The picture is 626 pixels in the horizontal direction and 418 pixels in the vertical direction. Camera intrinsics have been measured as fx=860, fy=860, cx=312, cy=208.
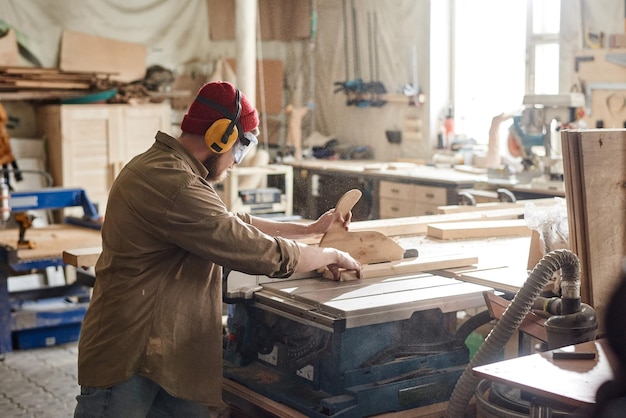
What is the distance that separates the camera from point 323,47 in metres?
7.65

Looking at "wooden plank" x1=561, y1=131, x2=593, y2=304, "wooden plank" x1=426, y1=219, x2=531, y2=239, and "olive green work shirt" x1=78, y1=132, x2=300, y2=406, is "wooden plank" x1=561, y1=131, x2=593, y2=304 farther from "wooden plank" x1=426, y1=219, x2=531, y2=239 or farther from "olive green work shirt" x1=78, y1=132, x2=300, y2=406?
"wooden plank" x1=426, y1=219, x2=531, y2=239

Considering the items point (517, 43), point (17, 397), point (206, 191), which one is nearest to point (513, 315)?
point (206, 191)

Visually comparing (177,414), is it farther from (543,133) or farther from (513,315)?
(543,133)

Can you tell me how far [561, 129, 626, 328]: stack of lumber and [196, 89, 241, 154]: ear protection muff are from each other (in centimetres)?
85

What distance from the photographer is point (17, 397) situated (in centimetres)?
403

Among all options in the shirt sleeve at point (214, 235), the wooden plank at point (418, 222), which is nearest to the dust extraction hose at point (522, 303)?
the shirt sleeve at point (214, 235)

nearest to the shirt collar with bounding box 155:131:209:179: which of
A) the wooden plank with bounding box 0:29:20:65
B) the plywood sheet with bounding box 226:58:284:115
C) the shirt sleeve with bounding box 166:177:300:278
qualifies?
the shirt sleeve with bounding box 166:177:300:278

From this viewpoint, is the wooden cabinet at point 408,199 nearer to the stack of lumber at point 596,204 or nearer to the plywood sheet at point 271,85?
the plywood sheet at point 271,85

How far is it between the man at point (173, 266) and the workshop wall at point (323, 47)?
4.75 meters

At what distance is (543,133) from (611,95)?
569 millimetres

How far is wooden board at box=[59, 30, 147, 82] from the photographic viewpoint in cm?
695

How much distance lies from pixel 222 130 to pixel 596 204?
3.25ft

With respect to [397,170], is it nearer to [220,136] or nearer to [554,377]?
[220,136]

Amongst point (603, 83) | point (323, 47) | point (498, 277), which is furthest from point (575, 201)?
point (323, 47)
